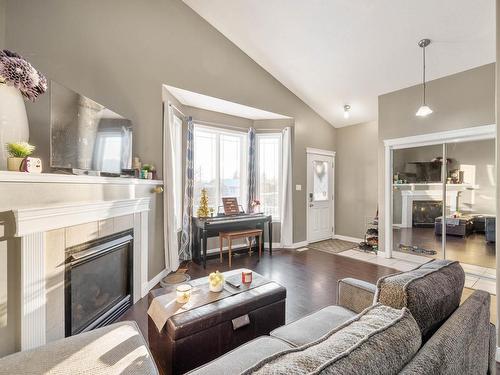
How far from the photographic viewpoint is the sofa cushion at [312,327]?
133cm

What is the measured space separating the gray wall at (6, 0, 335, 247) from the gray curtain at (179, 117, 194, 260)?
792 mm

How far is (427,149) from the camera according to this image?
12.5 feet

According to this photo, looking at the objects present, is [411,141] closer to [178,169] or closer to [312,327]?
[312,327]

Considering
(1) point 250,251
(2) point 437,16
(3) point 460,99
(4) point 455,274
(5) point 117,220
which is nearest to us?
(4) point 455,274

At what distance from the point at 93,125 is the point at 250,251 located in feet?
10.8

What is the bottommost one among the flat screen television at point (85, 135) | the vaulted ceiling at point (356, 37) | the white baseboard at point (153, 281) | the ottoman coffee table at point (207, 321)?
the white baseboard at point (153, 281)

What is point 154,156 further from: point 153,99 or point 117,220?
point 117,220

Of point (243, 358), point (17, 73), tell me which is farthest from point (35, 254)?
point (243, 358)

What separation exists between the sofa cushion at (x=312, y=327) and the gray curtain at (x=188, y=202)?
2.74m

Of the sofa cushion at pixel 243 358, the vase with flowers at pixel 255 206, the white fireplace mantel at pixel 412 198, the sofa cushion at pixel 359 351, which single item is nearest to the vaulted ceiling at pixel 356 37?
the white fireplace mantel at pixel 412 198

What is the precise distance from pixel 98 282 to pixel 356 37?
415 centimetres

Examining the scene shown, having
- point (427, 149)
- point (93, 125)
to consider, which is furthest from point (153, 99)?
point (427, 149)

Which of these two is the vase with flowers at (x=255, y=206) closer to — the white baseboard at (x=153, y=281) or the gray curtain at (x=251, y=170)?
the gray curtain at (x=251, y=170)

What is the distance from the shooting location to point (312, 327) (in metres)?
1.44
